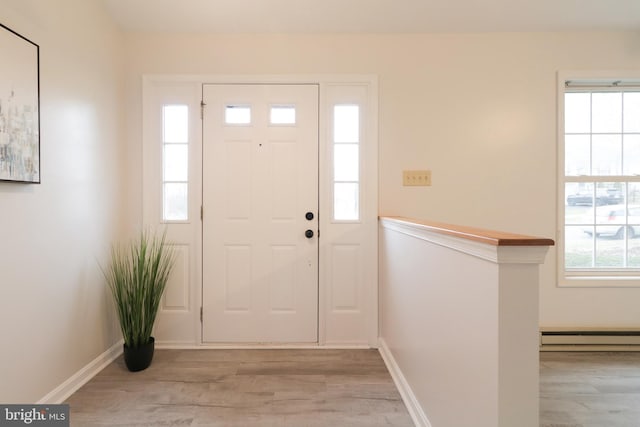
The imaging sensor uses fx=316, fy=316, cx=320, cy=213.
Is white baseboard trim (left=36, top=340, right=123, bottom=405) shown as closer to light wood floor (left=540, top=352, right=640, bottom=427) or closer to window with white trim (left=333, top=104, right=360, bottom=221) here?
window with white trim (left=333, top=104, right=360, bottom=221)

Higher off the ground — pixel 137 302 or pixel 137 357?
pixel 137 302

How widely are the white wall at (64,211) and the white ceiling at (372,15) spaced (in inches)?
15.7

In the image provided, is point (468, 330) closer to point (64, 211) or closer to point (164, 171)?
point (64, 211)

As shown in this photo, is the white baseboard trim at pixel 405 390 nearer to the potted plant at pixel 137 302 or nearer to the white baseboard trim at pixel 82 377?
the potted plant at pixel 137 302

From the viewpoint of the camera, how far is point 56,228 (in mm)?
1745

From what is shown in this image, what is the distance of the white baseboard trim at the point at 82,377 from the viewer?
5.54 feet

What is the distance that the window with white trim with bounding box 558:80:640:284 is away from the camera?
98.7 inches

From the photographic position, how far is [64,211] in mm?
1810

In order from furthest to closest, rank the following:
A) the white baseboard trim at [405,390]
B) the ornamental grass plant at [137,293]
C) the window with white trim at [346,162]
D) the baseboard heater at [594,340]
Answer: the window with white trim at [346,162] → the baseboard heater at [594,340] → the ornamental grass plant at [137,293] → the white baseboard trim at [405,390]

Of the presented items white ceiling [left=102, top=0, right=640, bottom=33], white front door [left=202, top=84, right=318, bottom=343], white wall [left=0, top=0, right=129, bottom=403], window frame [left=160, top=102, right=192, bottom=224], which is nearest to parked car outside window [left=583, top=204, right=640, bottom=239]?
white ceiling [left=102, top=0, right=640, bottom=33]

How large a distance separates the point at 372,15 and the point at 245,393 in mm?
2601

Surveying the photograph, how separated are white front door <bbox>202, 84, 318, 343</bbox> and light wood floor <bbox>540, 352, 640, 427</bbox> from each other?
1519 millimetres

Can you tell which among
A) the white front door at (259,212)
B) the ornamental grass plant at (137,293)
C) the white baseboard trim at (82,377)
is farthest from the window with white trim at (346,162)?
the white baseboard trim at (82,377)

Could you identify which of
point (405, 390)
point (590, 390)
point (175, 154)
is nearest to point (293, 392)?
point (405, 390)
